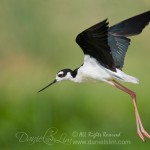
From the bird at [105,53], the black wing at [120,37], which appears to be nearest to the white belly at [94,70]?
the bird at [105,53]

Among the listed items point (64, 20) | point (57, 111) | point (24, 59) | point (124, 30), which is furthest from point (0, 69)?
point (124, 30)

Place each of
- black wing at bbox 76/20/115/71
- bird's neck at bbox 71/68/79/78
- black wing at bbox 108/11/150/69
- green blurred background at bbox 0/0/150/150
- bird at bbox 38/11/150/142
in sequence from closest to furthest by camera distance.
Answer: black wing at bbox 76/20/115/71, bird at bbox 38/11/150/142, bird's neck at bbox 71/68/79/78, black wing at bbox 108/11/150/69, green blurred background at bbox 0/0/150/150

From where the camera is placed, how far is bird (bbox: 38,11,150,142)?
25.9ft

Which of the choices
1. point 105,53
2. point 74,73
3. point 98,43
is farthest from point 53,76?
point 98,43

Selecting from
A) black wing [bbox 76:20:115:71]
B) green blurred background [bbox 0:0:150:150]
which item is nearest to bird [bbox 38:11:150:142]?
black wing [bbox 76:20:115:71]

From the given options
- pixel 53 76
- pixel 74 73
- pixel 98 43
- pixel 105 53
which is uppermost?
pixel 98 43

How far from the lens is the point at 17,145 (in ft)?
32.2

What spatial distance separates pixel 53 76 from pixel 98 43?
3599 millimetres

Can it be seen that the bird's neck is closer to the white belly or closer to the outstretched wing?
the white belly

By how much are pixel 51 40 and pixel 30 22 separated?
419 millimetres

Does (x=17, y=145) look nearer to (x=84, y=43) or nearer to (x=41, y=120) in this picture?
(x=41, y=120)

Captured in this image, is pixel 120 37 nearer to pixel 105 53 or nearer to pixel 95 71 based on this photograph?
pixel 95 71

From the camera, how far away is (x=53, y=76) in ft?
38.0

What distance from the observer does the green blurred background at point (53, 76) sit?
389 inches
